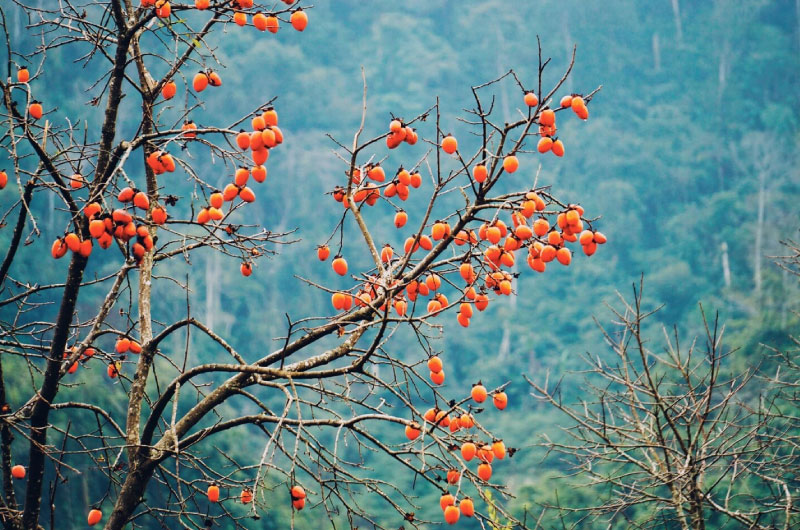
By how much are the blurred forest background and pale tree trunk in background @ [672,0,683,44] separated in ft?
0.22

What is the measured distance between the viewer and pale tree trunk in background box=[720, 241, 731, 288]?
2319cm

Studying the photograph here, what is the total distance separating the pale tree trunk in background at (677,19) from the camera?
117ft

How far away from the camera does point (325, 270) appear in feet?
86.2

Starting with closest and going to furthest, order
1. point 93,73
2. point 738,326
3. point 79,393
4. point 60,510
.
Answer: point 60,510 → point 79,393 → point 738,326 → point 93,73

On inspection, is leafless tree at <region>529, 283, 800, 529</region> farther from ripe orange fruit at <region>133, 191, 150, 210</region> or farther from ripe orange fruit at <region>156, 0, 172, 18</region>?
ripe orange fruit at <region>156, 0, 172, 18</region>

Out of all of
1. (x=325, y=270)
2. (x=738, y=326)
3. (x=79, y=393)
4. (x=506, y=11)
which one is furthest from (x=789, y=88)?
(x=79, y=393)

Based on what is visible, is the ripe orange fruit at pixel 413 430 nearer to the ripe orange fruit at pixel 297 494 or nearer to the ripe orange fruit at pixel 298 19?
the ripe orange fruit at pixel 297 494

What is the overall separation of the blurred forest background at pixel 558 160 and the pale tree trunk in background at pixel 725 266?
0.23 ft

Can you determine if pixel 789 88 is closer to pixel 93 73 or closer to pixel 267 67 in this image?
pixel 267 67

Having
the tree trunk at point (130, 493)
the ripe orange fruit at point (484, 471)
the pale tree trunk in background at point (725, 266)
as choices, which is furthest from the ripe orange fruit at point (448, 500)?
the pale tree trunk in background at point (725, 266)

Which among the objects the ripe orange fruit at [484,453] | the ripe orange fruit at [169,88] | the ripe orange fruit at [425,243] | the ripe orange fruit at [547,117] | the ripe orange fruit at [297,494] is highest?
the ripe orange fruit at [169,88]

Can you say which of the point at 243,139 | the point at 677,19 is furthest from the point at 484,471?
the point at 677,19

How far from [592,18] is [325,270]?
19659 mm

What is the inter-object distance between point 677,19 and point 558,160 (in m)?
11.9
